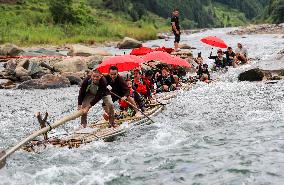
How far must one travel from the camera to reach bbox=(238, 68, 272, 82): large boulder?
72.2ft

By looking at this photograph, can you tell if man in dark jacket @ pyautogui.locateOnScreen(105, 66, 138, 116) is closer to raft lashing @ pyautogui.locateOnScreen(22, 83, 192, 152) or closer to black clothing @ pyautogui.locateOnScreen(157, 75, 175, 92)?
raft lashing @ pyautogui.locateOnScreen(22, 83, 192, 152)

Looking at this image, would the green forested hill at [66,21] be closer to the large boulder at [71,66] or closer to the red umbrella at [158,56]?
the large boulder at [71,66]

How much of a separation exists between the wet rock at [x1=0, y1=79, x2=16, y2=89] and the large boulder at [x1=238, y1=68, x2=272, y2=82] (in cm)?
1116

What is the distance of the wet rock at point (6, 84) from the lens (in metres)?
23.8

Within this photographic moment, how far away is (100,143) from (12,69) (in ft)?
52.1

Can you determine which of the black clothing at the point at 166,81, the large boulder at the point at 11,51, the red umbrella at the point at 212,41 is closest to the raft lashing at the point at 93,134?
the black clothing at the point at 166,81

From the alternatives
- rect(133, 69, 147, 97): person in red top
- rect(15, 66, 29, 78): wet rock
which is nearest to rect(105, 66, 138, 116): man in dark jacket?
rect(133, 69, 147, 97): person in red top

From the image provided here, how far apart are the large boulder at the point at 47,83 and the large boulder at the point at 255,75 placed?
8522mm

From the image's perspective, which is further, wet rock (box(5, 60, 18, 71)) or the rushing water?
wet rock (box(5, 60, 18, 71))

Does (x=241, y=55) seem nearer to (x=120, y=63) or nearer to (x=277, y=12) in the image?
(x=120, y=63)

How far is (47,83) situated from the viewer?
23344 mm

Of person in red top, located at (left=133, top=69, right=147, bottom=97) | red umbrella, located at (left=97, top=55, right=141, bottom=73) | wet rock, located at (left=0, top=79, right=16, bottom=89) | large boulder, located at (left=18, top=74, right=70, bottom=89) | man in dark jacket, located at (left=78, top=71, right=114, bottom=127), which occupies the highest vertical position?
red umbrella, located at (left=97, top=55, right=141, bottom=73)

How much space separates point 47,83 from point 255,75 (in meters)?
9.81

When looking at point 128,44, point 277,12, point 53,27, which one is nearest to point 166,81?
point 128,44
